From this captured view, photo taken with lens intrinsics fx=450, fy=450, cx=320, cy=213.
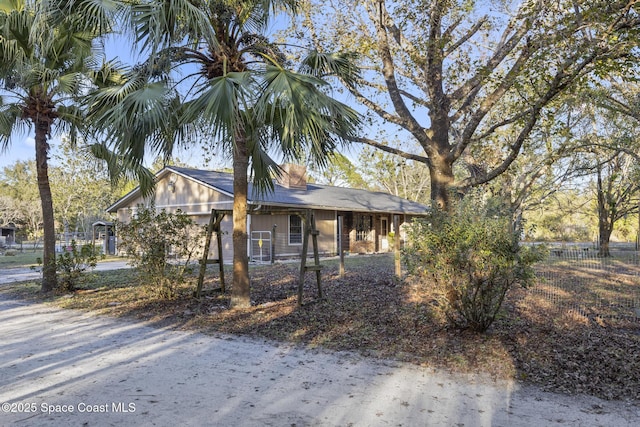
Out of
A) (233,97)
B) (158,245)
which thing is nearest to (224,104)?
(233,97)

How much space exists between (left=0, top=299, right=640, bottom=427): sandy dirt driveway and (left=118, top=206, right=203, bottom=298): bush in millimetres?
2759

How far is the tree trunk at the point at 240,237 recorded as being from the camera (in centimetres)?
789

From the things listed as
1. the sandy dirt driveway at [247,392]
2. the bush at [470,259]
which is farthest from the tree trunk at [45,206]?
the bush at [470,259]

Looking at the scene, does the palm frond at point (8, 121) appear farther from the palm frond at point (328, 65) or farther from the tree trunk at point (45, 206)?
the palm frond at point (328, 65)

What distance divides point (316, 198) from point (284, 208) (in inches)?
143

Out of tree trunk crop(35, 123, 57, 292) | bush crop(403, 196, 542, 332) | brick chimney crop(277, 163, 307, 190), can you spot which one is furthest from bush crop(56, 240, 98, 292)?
brick chimney crop(277, 163, 307, 190)

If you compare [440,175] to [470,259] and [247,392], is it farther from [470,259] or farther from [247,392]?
[247,392]

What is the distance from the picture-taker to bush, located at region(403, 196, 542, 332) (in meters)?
5.23

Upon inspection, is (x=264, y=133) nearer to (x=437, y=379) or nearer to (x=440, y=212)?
(x=440, y=212)

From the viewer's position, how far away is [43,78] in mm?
9734

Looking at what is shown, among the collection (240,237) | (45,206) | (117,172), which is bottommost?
(240,237)

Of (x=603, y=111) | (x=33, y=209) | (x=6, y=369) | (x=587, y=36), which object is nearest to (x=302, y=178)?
(x=603, y=111)

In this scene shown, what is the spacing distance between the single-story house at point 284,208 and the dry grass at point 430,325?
289 inches

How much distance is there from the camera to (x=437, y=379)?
4379 mm
